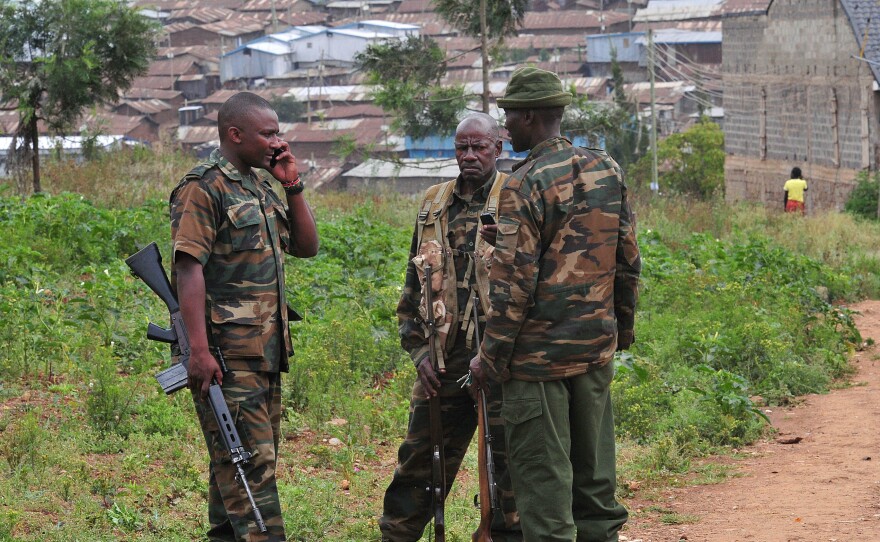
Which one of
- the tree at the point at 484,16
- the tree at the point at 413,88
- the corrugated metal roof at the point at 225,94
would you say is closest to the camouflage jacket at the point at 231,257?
the tree at the point at 484,16

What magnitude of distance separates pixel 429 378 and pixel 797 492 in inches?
105

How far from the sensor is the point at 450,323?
4844 millimetres

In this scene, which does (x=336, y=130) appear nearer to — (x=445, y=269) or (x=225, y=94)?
(x=225, y=94)

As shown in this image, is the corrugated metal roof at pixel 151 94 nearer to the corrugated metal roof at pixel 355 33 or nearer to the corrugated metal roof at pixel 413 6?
the corrugated metal roof at pixel 355 33

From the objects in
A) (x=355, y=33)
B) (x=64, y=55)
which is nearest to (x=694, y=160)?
(x=355, y=33)

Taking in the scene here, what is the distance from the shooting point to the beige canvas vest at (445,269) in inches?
190

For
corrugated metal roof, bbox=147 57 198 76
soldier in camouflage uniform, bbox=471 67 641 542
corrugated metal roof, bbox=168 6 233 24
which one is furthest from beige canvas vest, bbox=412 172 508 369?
corrugated metal roof, bbox=168 6 233 24

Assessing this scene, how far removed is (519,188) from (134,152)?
47.4 feet

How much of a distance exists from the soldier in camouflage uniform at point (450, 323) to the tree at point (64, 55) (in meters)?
11.8

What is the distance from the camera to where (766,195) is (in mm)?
30641

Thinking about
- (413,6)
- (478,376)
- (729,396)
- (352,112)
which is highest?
(413,6)

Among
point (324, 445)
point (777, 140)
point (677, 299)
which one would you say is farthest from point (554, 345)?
point (777, 140)

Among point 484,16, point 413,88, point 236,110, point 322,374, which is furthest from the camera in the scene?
point 413,88

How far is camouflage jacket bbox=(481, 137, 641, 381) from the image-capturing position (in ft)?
13.8
